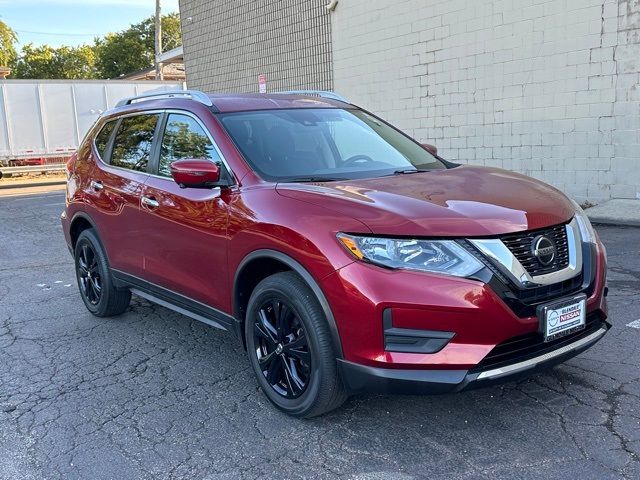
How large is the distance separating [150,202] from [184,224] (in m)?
0.52

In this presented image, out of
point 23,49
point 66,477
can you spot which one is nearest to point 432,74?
point 66,477

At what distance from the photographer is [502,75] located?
10664mm

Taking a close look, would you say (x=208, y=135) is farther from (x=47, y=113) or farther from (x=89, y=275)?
(x=47, y=113)

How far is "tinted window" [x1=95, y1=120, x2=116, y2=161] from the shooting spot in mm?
5453

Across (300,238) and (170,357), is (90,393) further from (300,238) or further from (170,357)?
(300,238)

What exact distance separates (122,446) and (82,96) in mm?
21273

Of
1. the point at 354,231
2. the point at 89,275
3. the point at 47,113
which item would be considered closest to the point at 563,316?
the point at 354,231

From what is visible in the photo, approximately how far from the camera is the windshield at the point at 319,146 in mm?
3875

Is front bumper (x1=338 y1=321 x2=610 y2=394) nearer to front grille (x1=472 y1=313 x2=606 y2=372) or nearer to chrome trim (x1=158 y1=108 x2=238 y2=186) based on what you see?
front grille (x1=472 y1=313 x2=606 y2=372)

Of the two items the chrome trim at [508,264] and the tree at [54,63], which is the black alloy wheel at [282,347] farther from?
the tree at [54,63]

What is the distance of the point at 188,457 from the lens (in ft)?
10.2

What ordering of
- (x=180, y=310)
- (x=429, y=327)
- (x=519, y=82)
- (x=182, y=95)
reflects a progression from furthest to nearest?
(x=519, y=82) → (x=182, y=95) → (x=180, y=310) → (x=429, y=327)

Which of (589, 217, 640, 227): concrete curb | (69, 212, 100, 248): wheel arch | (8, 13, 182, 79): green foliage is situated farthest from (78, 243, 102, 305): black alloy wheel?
(8, 13, 182, 79): green foliage

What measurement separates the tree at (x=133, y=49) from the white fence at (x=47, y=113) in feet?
122
